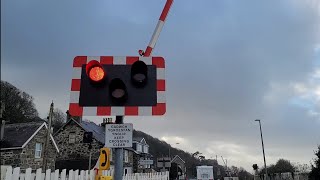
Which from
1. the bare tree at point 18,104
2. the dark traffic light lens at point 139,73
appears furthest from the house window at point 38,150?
the dark traffic light lens at point 139,73

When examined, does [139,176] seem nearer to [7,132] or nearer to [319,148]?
[319,148]

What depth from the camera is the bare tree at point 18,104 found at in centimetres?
6250

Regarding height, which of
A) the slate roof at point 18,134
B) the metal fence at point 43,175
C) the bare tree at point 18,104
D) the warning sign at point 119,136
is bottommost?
the metal fence at point 43,175

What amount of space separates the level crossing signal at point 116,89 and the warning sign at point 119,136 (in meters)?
0.20

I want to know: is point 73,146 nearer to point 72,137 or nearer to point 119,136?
point 72,137

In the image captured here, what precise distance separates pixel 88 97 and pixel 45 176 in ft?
14.3

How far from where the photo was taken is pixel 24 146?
32.2 metres

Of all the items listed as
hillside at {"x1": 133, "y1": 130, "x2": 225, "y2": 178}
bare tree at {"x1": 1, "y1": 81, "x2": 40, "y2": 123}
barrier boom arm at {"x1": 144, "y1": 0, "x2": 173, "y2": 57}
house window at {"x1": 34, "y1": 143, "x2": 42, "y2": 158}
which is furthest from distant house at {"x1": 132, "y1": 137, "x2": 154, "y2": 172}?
barrier boom arm at {"x1": 144, "y1": 0, "x2": 173, "y2": 57}

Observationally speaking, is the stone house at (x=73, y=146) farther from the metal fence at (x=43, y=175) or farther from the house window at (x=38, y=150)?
the metal fence at (x=43, y=175)

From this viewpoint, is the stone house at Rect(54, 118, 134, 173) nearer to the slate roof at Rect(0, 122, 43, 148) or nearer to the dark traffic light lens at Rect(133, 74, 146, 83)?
Result: the slate roof at Rect(0, 122, 43, 148)

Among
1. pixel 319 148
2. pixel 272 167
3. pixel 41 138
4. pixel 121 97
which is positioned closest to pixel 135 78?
pixel 121 97

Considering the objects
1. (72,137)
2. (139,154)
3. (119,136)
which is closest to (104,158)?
(119,136)

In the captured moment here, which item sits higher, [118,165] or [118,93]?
[118,93]

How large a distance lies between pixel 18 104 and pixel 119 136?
68.8 meters
